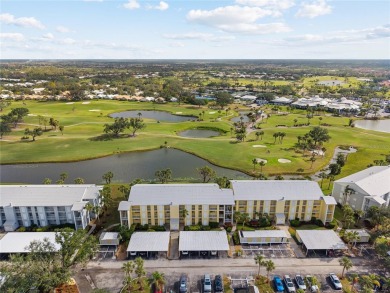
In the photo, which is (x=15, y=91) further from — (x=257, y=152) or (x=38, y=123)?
(x=257, y=152)

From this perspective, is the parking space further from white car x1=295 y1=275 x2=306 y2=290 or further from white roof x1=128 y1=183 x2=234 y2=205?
white roof x1=128 y1=183 x2=234 y2=205

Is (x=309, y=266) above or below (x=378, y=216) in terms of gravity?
below

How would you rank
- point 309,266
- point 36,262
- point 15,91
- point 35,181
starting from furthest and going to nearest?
1. point 15,91
2. point 35,181
3. point 309,266
4. point 36,262

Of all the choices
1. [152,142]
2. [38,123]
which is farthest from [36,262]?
[38,123]

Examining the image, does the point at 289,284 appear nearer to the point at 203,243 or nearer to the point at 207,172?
the point at 203,243

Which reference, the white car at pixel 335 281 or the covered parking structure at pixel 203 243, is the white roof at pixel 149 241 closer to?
the covered parking structure at pixel 203 243

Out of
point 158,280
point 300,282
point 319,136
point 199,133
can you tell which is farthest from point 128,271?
point 199,133
